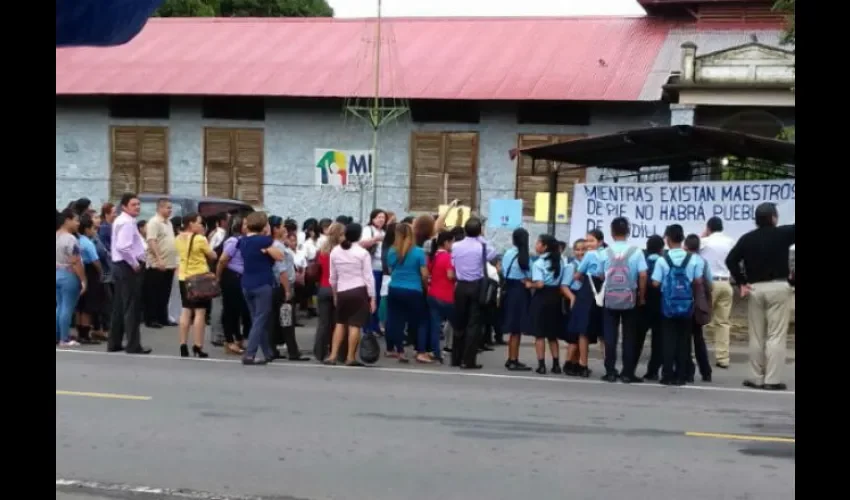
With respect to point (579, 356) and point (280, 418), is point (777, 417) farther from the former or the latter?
point (280, 418)

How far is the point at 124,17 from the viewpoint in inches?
189

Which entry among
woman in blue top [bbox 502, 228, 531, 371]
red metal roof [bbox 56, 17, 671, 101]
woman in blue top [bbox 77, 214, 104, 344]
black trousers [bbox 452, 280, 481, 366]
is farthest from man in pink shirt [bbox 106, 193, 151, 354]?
red metal roof [bbox 56, 17, 671, 101]

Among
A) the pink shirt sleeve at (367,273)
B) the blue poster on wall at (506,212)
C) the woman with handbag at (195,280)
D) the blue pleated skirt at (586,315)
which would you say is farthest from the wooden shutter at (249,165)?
the blue pleated skirt at (586,315)

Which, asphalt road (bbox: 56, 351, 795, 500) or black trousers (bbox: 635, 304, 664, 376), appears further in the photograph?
black trousers (bbox: 635, 304, 664, 376)

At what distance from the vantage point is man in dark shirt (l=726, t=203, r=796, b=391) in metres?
12.1

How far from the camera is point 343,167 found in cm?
2684

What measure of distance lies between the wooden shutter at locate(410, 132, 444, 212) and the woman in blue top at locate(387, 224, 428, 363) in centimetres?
1256

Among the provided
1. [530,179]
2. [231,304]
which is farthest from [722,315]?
[530,179]

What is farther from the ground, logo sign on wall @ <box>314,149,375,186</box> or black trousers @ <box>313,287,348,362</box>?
logo sign on wall @ <box>314,149,375,186</box>

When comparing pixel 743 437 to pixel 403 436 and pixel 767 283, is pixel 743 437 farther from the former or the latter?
pixel 767 283

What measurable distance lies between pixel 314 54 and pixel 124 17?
77.4 ft

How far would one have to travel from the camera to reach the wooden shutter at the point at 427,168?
26.6 metres

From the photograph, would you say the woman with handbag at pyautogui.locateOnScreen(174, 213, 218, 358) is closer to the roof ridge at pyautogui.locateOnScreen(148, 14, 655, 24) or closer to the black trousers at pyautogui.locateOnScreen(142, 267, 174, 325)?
the black trousers at pyautogui.locateOnScreen(142, 267, 174, 325)

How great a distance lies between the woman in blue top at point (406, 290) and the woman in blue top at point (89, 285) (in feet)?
13.2
